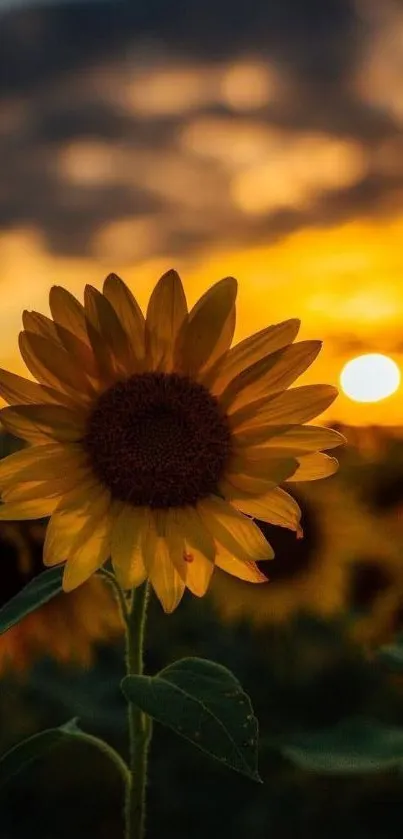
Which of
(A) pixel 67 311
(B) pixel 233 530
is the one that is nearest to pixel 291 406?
(B) pixel 233 530

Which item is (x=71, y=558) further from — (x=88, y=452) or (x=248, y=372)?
(x=248, y=372)

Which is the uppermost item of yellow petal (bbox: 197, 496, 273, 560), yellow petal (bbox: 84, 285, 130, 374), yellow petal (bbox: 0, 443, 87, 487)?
yellow petal (bbox: 84, 285, 130, 374)

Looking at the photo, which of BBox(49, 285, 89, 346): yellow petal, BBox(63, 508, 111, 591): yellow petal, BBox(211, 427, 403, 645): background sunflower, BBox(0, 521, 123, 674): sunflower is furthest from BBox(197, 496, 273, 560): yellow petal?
BBox(211, 427, 403, 645): background sunflower

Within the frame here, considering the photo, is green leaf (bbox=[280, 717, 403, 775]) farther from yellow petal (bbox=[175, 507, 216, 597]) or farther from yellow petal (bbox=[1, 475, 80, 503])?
yellow petal (bbox=[1, 475, 80, 503])

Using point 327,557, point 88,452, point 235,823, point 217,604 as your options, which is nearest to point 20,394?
point 88,452

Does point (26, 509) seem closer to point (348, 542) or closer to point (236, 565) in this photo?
point (236, 565)

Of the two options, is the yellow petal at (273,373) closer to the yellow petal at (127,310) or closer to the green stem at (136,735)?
the yellow petal at (127,310)

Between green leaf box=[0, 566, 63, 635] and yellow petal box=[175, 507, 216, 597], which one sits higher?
yellow petal box=[175, 507, 216, 597]
